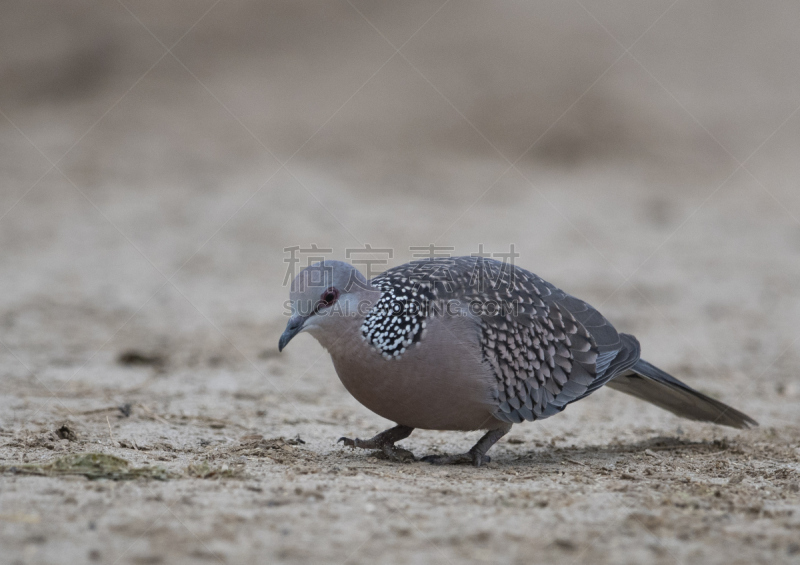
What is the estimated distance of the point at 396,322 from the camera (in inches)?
169

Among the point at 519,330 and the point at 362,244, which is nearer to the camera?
the point at 519,330

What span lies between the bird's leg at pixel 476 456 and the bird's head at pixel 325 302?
1.01 m

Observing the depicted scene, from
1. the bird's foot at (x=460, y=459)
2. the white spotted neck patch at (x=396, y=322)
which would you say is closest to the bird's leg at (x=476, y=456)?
the bird's foot at (x=460, y=459)

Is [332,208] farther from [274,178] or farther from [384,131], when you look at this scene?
[384,131]

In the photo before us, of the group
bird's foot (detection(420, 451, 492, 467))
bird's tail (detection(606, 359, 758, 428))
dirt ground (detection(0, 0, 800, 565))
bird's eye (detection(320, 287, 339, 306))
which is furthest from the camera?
bird's tail (detection(606, 359, 758, 428))

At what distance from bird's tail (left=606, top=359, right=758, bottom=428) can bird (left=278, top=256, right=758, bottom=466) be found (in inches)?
11.0

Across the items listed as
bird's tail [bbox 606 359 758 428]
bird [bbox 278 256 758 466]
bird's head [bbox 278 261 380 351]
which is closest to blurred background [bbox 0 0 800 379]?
bird's tail [bbox 606 359 758 428]

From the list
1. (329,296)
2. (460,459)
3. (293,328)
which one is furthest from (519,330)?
(293,328)

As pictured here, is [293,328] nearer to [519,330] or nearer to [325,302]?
[325,302]

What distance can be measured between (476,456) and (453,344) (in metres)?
0.77

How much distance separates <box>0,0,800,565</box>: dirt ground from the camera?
128 inches

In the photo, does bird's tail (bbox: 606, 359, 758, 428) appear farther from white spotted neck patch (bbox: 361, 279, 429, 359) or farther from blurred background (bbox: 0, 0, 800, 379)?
blurred background (bbox: 0, 0, 800, 379)

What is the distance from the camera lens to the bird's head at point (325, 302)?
4.25 m

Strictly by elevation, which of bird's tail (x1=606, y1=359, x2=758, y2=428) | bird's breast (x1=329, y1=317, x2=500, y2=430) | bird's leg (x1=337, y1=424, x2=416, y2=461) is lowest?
bird's leg (x1=337, y1=424, x2=416, y2=461)
